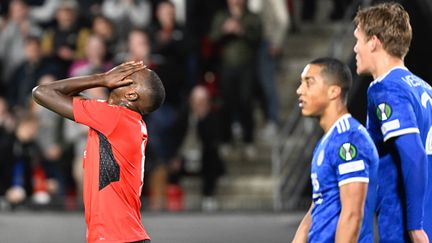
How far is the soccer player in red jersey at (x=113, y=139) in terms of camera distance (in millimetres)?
4957

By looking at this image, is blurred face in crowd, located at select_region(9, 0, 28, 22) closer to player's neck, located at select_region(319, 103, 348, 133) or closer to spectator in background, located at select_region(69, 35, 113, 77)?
spectator in background, located at select_region(69, 35, 113, 77)

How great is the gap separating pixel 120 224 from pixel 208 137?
7.65m

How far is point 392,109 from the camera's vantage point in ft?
15.9

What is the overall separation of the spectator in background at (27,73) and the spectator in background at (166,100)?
159cm

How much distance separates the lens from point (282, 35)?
14312mm

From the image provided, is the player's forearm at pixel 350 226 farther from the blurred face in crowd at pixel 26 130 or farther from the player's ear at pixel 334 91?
the blurred face in crowd at pixel 26 130

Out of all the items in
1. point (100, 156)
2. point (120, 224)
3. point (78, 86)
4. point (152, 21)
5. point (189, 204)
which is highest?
point (152, 21)

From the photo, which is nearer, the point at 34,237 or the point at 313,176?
the point at 313,176

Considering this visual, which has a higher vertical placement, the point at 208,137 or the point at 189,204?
the point at 208,137

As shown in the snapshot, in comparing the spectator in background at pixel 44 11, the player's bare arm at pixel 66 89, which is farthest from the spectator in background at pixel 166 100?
the player's bare arm at pixel 66 89

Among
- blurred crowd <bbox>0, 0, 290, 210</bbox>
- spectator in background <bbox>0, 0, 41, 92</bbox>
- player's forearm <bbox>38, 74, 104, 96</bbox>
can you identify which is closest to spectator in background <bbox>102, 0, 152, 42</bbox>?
blurred crowd <bbox>0, 0, 290, 210</bbox>

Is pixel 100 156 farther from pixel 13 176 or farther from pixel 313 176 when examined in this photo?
pixel 13 176

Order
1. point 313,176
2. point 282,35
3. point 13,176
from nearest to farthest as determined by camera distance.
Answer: point 313,176 < point 13,176 < point 282,35

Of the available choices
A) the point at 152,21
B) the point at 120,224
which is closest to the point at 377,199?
the point at 120,224
